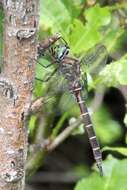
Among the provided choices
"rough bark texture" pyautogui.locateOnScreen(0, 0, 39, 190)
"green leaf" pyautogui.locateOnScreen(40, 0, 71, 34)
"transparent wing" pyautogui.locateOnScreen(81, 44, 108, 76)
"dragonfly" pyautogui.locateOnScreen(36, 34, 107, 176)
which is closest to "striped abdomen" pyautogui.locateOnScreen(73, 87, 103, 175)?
"dragonfly" pyautogui.locateOnScreen(36, 34, 107, 176)

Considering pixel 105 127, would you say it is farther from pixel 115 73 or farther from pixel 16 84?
pixel 16 84

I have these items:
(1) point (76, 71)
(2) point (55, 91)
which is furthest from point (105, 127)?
(2) point (55, 91)

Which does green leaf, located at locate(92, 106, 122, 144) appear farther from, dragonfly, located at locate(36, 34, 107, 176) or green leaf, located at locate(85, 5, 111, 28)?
dragonfly, located at locate(36, 34, 107, 176)

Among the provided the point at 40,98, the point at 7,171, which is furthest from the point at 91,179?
the point at 7,171

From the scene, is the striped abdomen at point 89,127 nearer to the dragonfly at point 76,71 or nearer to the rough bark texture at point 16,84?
the dragonfly at point 76,71

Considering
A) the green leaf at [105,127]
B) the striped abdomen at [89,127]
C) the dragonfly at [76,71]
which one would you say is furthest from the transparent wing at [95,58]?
the green leaf at [105,127]

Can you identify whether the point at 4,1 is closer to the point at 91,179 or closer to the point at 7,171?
the point at 7,171
